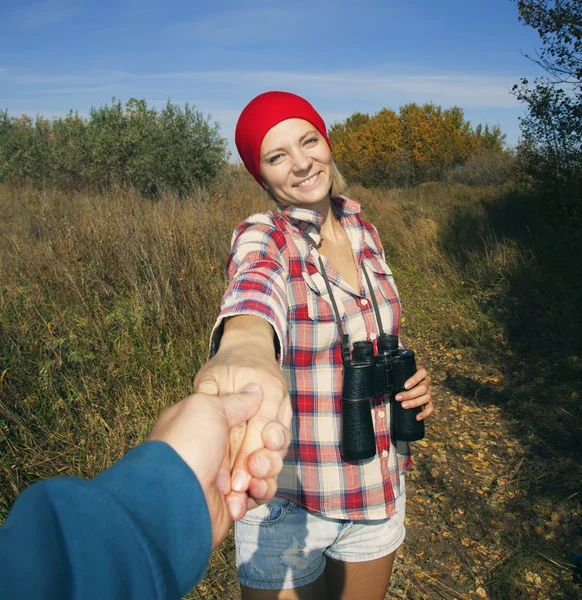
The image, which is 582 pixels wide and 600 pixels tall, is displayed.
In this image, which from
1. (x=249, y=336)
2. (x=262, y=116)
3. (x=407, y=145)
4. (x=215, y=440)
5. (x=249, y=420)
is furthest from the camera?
(x=407, y=145)

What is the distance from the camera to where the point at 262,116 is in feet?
5.78

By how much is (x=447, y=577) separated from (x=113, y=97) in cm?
1364

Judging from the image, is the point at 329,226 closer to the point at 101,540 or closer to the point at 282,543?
the point at 282,543

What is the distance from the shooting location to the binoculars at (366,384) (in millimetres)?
1484

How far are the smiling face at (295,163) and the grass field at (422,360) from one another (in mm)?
1835

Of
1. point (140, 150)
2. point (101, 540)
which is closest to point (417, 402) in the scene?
point (101, 540)

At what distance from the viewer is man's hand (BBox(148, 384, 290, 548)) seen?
2.00ft

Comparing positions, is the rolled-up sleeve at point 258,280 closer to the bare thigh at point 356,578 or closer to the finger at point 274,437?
the finger at point 274,437

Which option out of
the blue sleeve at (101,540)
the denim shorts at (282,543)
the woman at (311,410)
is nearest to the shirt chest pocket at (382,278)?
the woman at (311,410)

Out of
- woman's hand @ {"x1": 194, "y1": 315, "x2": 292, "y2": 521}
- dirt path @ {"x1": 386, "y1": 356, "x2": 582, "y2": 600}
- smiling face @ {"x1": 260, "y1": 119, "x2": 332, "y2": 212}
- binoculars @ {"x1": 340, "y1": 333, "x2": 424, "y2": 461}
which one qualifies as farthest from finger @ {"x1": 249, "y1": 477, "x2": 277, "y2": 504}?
dirt path @ {"x1": 386, "y1": 356, "x2": 582, "y2": 600}

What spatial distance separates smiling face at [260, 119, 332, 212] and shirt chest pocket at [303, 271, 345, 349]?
1.30 feet

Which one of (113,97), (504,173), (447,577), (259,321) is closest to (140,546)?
(259,321)

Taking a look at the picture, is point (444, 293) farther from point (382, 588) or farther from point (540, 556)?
point (382, 588)

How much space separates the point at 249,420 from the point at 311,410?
843 millimetres
